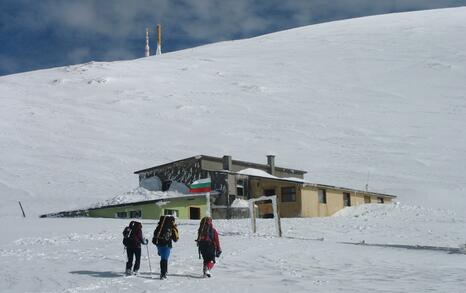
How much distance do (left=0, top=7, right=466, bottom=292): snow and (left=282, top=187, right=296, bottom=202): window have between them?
145 inches

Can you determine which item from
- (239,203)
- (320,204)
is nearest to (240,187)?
(239,203)

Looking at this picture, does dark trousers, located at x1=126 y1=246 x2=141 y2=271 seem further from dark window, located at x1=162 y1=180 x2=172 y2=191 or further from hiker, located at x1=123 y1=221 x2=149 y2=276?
dark window, located at x1=162 y1=180 x2=172 y2=191

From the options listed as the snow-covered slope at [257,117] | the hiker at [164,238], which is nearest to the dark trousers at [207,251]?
the hiker at [164,238]

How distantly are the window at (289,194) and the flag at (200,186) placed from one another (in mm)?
4080

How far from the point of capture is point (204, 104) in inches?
2852

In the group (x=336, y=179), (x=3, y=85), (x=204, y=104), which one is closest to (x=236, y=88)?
(x=204, y=104)

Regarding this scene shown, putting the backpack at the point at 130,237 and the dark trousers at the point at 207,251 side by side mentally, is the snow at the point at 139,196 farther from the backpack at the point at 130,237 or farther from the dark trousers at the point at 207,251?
the dark trousers at the point at 207,251

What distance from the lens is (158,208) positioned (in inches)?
1243

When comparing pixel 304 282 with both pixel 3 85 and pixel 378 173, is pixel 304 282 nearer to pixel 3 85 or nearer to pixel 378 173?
pixel 378 173

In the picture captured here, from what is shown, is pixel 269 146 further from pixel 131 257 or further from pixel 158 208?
pixel 131 257

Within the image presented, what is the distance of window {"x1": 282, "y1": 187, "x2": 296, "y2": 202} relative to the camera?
33.1 meters

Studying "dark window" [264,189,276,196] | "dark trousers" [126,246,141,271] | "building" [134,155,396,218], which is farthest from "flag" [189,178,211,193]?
"dark trousers" [126,246,141,271]

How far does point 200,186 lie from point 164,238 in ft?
75.1

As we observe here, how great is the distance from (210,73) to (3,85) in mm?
28307
